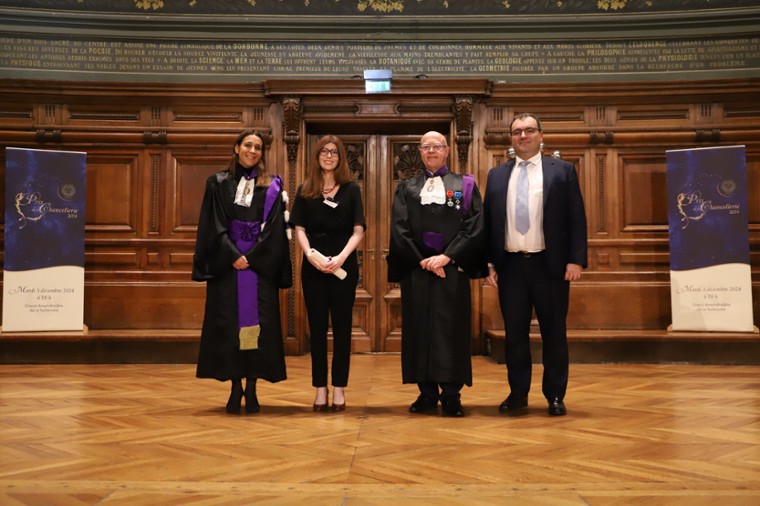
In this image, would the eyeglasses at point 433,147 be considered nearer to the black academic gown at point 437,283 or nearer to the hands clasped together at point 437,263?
the black academic gown at point 437,283

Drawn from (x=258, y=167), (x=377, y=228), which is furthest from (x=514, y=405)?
(x=377, y=228)

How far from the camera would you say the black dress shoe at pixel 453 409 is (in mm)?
3445

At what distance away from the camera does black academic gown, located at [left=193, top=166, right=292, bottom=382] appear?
11.7ft

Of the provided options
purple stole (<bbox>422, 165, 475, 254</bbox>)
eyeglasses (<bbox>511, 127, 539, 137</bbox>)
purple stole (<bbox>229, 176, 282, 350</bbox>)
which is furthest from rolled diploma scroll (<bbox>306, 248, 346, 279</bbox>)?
eyeglasses (<bbox>511, 127, 539, 137</bbox>)

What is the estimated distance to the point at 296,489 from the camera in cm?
210

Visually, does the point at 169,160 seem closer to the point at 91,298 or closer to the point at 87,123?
the point at 87,123

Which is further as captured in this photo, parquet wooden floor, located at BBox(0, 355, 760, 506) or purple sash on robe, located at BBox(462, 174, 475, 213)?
purple sash on robe, located at BBox(462, 174, 475, 213)

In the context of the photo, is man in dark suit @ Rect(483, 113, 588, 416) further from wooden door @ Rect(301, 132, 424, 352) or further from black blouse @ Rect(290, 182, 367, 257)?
wooden door @ Rect(301, 132, 424, 352)

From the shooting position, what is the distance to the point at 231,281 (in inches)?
142

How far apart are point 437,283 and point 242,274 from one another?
3.38 feet

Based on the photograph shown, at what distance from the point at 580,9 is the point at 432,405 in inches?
198

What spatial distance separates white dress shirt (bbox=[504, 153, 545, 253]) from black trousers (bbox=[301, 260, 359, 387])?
2.86 feet

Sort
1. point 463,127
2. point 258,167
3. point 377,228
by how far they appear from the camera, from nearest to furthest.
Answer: point 258,167 < point 463,127 < point 377,228

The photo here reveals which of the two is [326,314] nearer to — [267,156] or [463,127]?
[267,156]
